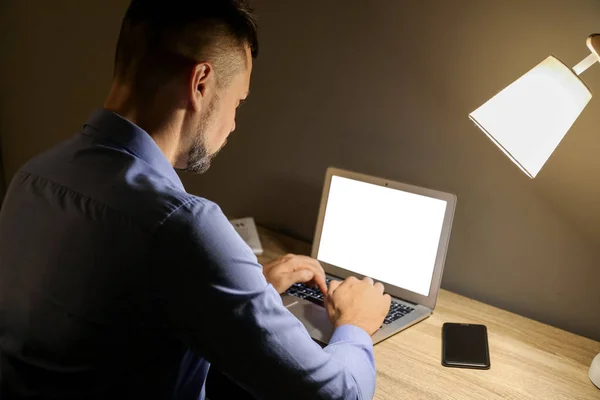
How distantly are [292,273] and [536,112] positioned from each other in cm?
61

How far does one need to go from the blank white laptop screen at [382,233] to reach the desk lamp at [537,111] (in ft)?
0.95

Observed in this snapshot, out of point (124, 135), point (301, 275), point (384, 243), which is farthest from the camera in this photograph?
point (384, 243)

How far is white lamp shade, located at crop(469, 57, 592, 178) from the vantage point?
3.28ft

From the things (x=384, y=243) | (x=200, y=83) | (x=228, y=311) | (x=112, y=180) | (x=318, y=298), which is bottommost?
(x=318, y=298)

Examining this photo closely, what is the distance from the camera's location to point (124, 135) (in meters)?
0.85

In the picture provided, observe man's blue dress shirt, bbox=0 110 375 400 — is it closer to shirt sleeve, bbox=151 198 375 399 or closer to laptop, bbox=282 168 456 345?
shirt sleeve, bbox=151 198 375 399

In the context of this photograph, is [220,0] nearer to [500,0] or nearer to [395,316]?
[500,0]

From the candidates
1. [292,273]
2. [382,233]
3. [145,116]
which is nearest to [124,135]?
[145,116]

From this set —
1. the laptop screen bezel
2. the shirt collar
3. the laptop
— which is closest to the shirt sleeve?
the shirt collar

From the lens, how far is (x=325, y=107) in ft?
5.08

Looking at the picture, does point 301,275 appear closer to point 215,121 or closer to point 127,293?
point 215,121

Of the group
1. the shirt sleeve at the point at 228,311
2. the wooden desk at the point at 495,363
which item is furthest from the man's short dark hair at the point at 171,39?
the wooden desk at the point at 495,363

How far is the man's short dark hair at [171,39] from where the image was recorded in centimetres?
87

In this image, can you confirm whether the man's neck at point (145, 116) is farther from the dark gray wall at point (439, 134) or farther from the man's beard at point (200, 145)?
the dark gray wall at point (439, 134)
